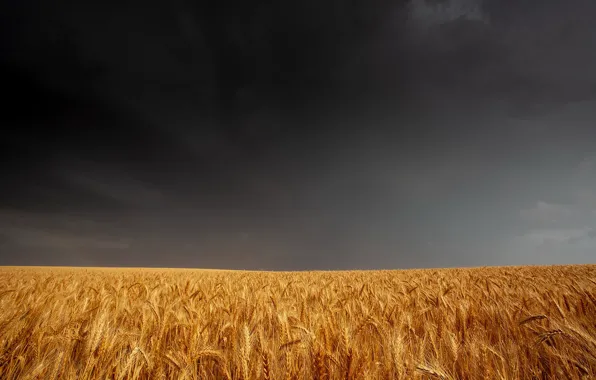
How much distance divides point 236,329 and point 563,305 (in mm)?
3535

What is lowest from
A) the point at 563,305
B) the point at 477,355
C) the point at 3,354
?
the point at 3,354

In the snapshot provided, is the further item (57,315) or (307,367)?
(57,315)

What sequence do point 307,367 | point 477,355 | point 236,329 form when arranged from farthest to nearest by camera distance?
point 236,329, point 477,355, point 307,367

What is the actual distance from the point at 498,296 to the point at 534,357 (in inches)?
96.3

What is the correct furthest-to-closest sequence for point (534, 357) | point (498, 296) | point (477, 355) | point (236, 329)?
point (498, 296), point (236, 329), point (534, 357), point (477, 355)

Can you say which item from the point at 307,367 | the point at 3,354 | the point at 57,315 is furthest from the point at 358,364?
the point at 57,315

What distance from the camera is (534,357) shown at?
1.99 m

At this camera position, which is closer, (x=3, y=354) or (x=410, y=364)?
(x=410, y=364)

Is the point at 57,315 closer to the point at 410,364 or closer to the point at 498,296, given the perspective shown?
the point at 410,364

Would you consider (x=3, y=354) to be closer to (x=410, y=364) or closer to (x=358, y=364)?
(x=358, y=364)

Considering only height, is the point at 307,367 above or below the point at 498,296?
below

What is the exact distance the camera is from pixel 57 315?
2955mm

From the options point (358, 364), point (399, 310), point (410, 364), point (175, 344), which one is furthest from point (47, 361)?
point (399, 310)

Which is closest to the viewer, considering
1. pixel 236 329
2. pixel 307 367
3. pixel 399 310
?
pixel 307 367
